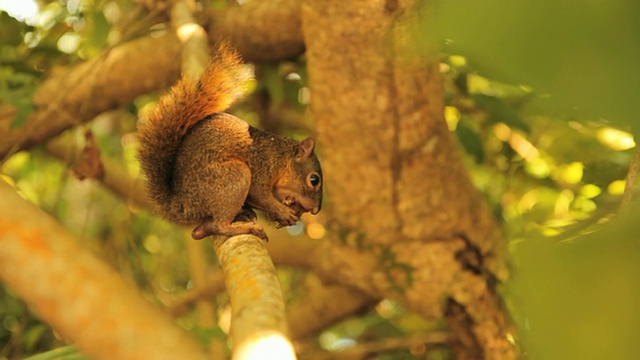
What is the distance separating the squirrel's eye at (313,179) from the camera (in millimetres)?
987

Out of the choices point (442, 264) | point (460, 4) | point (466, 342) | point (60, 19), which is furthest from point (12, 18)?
point (460, 4)

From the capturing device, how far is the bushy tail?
871 mm

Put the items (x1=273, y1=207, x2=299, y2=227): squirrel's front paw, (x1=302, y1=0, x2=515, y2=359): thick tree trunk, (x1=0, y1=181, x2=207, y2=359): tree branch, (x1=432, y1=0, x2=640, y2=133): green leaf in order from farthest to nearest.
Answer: (x1=302, y1=0, x2=515, y2=359): thick tree trunk → (x1=273, y1=207, x2=299, y2=227): squirrel's front paw → (x1=0, y1=181, x2=207, y2=359): tree branch → (x1=432, y1=0, x2=640, y2=133): green leaf

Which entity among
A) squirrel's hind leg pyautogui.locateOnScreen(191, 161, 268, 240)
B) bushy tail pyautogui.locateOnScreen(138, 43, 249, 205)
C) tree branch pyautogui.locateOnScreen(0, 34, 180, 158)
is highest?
bushy tail pyautogui.locateOnScreen(138, 43, 249, 205)

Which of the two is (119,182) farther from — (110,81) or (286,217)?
→ (286,217)

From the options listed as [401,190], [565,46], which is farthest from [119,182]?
[565,46]

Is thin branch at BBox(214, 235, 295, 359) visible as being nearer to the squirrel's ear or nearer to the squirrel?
the squirrel

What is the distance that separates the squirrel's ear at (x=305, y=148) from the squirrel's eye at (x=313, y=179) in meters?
0.03

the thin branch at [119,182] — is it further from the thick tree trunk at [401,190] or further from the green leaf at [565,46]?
the green leaf at [565,46]

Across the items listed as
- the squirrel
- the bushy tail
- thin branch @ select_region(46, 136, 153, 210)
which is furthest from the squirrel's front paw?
thin branch @ select_region(46, 136, 153, 210)

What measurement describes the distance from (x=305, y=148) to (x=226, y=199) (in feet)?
0.49

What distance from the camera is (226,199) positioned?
894 millimetres

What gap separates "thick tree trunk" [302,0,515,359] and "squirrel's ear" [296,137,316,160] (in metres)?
0.30

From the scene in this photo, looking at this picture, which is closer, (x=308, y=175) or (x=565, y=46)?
(x=565, y=46)
